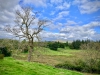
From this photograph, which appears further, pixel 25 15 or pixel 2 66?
pixel 25 15

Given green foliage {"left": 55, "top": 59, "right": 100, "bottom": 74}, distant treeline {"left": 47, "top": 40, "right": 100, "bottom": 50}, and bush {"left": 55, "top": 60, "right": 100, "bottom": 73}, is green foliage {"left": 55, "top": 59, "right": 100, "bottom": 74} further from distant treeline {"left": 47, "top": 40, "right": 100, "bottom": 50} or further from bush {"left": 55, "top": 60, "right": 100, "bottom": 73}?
distant treeline {"left": 47, "top": 40, "right": 100, "bottom": 50}

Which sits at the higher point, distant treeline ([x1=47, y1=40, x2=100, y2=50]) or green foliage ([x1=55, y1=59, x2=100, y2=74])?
distant treeline ([x1=47, y1=40, x2=100, y2=50])

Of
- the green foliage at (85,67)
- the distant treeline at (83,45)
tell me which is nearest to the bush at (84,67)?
the green foliage at (85,67)

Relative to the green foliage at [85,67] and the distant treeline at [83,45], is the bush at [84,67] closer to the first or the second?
the green foliage at [85,67]

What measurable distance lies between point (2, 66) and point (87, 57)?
3412 centimetres

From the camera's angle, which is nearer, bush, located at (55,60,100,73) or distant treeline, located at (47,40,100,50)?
bush, located at (55,60,100,73)

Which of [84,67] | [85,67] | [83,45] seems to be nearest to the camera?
[85,67]

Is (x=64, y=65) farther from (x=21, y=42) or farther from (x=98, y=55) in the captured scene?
(x=21, y=42)

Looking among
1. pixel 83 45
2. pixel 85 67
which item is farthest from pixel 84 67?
pixel 83 45

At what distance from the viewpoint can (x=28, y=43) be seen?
36250mm

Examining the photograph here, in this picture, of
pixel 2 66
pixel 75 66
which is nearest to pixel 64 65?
pixel 75 66

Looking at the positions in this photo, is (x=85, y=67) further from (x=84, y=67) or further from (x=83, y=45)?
(x=83, y=45)

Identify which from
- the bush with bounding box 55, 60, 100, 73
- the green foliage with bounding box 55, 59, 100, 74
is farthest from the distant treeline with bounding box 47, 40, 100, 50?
the bush with bounding box 55, 60, 100, 73

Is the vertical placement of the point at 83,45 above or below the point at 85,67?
above
